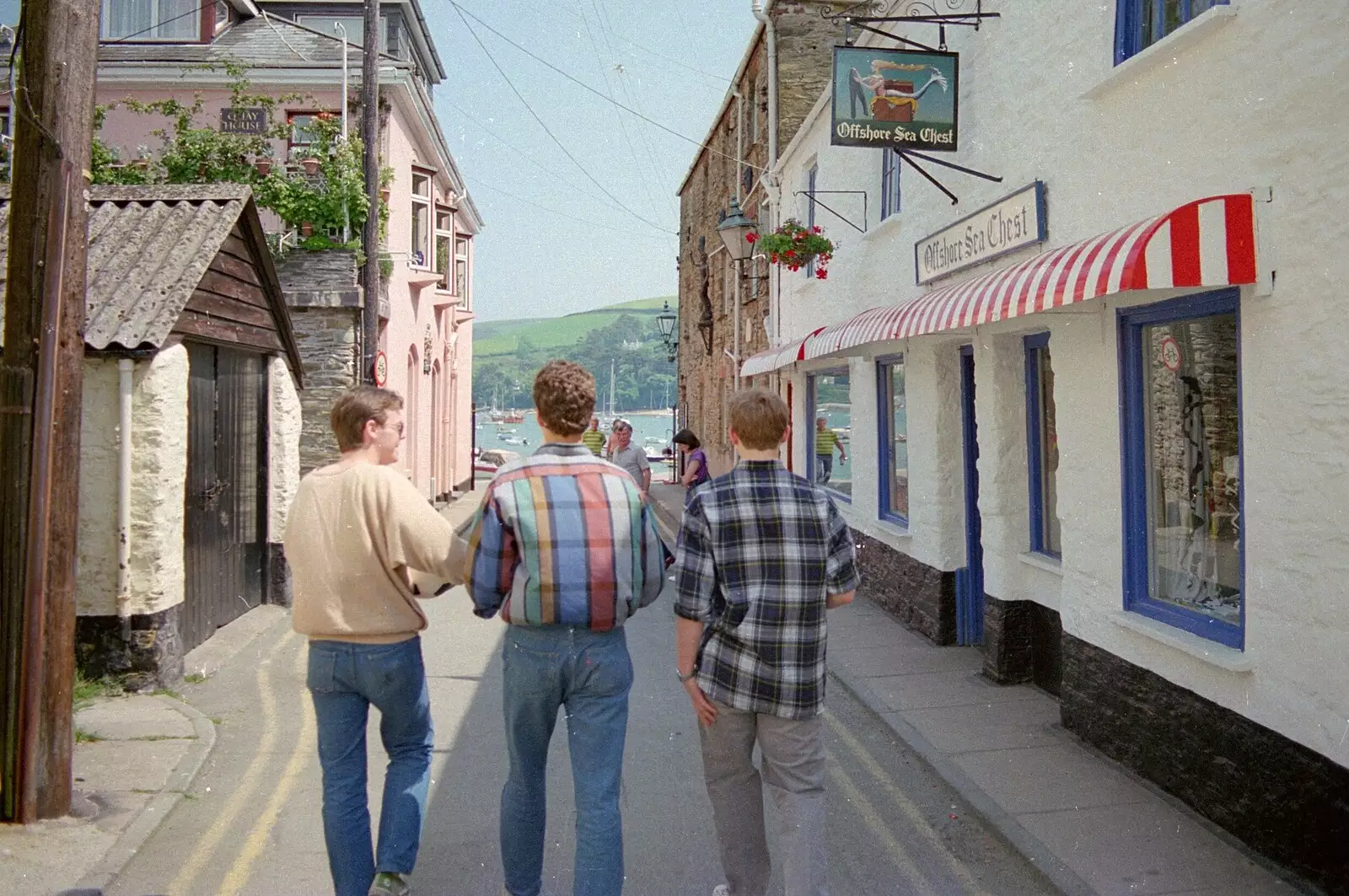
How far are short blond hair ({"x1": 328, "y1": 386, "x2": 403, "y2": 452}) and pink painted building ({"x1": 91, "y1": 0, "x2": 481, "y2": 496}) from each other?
11217mm

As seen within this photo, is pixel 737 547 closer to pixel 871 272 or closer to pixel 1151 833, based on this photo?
pixel 1151 833

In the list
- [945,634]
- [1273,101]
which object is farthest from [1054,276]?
[945,634]

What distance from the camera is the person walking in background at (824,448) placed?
47.5 ft

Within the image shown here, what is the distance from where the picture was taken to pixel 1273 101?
4.45 metres

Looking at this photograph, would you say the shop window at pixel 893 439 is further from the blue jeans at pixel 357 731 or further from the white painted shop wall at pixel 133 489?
the blue jeans at pixel 357 731

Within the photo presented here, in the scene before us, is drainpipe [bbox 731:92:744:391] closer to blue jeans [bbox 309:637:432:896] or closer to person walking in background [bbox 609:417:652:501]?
person walking in background [bbox 609:417:652:501]

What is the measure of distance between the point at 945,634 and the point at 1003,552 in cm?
154

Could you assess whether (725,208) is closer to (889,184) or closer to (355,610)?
(889,184)

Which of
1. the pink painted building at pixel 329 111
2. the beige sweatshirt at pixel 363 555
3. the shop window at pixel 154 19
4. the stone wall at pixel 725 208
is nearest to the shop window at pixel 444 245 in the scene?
the pink painted building at pixel 329 111

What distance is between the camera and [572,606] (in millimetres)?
3410

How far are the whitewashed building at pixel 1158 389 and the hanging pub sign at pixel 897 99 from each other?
0.29 meters

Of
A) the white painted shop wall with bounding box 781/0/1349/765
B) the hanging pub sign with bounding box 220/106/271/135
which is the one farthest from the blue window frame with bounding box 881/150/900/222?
the hanging pub sign with bounding box 220/106/271/135

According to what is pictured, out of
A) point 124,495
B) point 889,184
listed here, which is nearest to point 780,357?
point 889,184

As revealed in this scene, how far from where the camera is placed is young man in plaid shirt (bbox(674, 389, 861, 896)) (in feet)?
12.0
